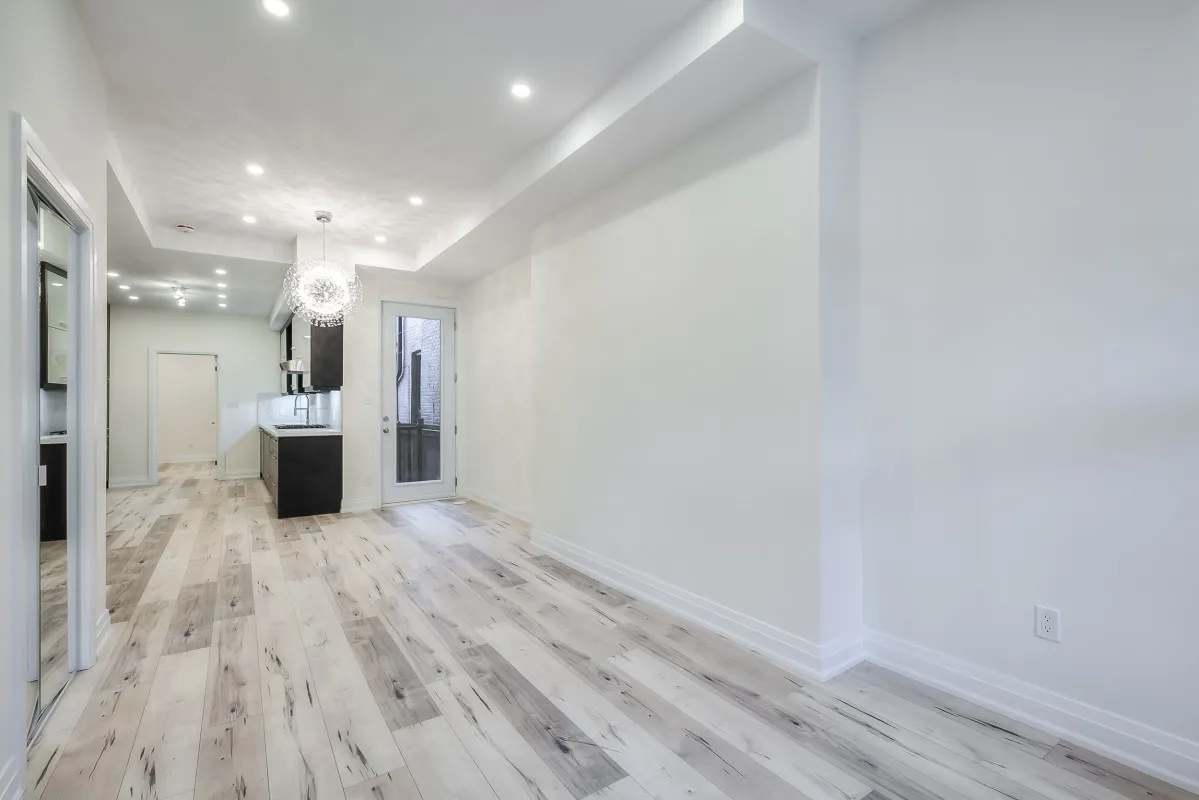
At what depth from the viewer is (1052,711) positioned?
A: 6.52ft

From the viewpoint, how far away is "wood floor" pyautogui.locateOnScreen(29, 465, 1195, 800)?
5.70 feet

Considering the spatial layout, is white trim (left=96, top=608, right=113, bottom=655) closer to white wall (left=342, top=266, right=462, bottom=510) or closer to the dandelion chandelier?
the dandelion chandelier

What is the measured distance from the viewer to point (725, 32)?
2.28 meters

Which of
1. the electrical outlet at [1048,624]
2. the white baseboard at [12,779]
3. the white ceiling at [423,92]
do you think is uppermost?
the white ceiling at [423,92]

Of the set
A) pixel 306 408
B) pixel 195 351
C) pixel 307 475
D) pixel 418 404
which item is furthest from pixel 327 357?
pixel 195 351

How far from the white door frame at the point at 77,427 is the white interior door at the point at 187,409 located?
30.3 feet

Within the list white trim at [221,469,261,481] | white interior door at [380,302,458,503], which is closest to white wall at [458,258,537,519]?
white interior door at [380,302,458,503]

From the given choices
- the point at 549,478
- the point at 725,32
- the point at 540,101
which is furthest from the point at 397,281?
the point at 725,32

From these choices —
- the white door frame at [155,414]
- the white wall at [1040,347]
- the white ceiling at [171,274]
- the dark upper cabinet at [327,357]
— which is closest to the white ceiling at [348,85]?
the white ceiling at [171,274]

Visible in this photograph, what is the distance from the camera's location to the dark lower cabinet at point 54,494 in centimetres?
202

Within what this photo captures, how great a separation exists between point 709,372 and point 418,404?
15.3 ft

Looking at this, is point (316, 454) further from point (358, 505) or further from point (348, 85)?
point (348, 85)

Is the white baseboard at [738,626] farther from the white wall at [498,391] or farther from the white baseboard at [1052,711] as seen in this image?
the white wall at [498,391]

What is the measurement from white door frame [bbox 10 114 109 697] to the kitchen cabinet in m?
0.03
